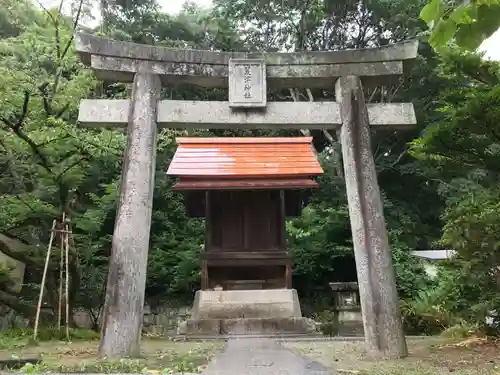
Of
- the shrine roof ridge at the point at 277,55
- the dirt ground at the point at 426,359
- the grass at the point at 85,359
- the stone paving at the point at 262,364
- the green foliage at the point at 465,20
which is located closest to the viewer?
the green foliage at the point at 465,20

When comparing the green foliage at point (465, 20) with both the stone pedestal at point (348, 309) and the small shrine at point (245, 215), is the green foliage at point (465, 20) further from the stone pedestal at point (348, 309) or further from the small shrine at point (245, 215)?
the stone pedestal at point (348, 309)

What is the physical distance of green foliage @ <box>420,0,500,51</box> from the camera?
1.97 m

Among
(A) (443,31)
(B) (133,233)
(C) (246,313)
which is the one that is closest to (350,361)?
(B) (133,233)

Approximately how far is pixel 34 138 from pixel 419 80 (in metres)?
15.0

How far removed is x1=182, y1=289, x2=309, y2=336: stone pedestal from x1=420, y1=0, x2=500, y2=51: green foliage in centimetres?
960

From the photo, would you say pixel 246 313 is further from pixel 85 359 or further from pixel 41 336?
pixel 85 359

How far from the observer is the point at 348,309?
39.4 feet

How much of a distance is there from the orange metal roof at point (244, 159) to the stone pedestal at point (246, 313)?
2.99 meters

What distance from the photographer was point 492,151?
714cm

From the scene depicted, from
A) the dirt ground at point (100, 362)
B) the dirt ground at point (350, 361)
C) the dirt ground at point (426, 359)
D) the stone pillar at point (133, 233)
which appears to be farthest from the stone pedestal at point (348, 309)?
the stone pillar at point (133, 233)

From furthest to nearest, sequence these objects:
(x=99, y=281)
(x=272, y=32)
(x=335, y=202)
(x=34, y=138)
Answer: (x=272, y=32) → (x=335, y=202) → (x=99, y=281) → (x=34, y=138)

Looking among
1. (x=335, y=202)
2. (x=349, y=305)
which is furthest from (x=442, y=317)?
(x=335, y=202)

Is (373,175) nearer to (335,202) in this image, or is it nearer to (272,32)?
(335,202)

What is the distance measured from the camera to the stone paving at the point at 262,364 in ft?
14.6
